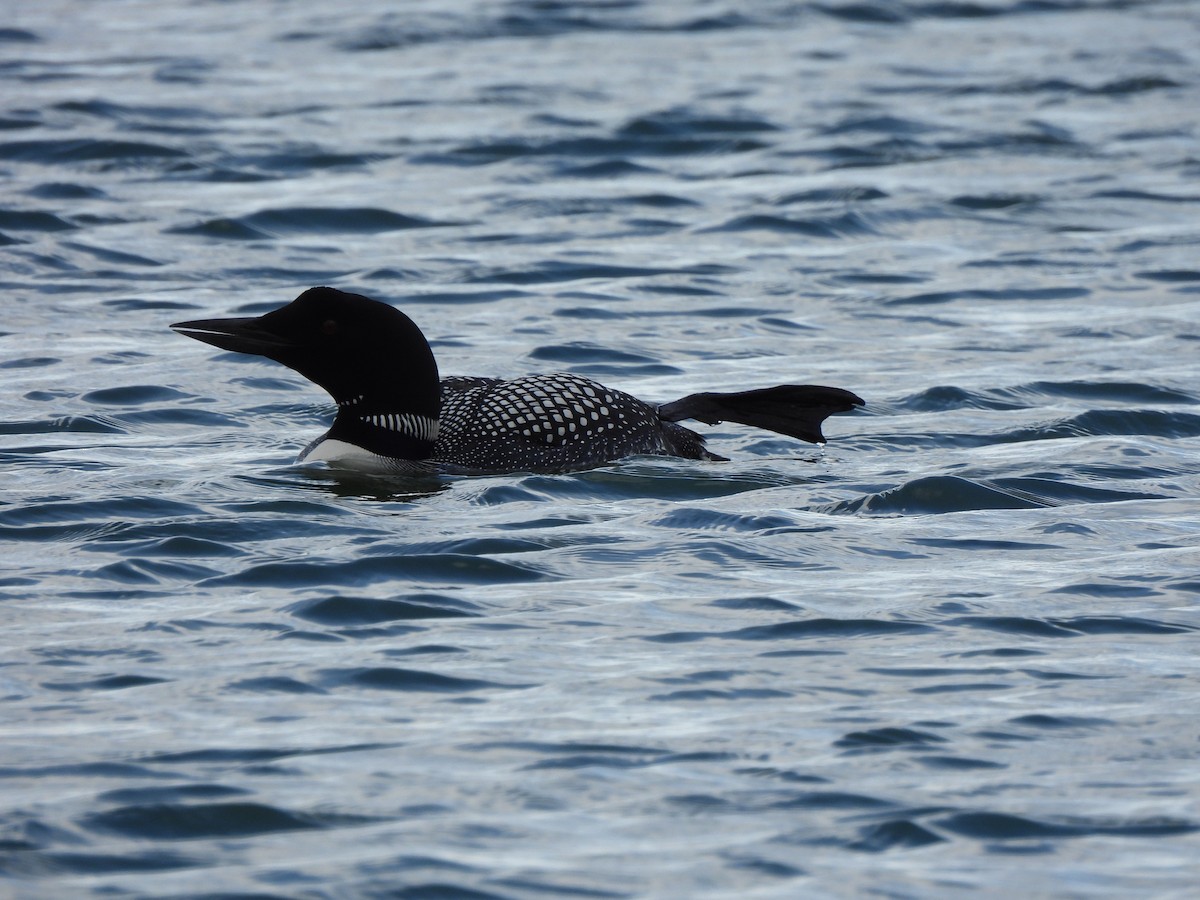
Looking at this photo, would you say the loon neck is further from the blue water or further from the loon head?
the blue water

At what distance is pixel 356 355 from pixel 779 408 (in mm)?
1411

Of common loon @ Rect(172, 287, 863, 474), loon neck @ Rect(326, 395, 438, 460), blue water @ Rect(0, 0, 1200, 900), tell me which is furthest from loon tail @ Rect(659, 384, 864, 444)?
loon neck @ Rect(326, 395, 438, 460)

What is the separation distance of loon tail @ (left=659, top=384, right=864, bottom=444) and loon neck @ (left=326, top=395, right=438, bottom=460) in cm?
84

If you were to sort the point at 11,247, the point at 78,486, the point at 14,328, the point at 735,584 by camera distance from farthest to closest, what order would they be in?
the point at 11,247
the point at 14,328
the point at 78,486
the point at 735,584

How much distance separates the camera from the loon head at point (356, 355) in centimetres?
681

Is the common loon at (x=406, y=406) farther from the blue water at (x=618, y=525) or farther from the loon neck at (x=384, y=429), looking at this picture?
the blue water at (x=618, y=525)

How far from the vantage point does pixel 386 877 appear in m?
3.71

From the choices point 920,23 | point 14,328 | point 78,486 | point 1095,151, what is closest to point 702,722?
point 78,486

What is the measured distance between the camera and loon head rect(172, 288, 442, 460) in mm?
6809

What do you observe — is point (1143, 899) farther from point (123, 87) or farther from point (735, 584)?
point (123, 87)

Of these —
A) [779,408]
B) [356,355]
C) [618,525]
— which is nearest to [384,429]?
[356,355]

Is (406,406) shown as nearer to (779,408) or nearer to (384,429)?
(384,429)

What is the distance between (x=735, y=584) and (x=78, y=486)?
7.34ft

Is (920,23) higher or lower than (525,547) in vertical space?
higher
